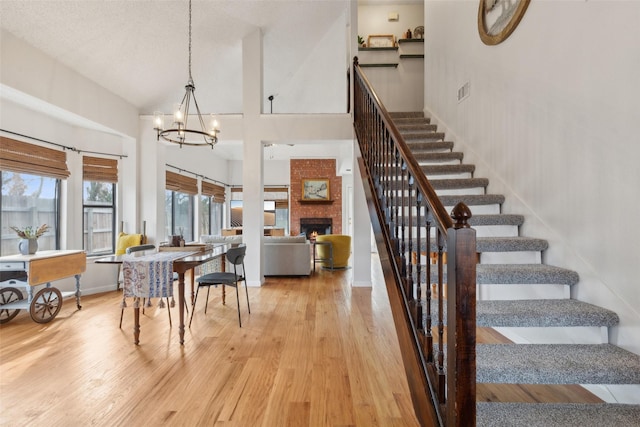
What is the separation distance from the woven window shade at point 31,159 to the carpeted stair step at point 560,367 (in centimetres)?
483

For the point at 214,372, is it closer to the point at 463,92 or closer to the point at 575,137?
the point at 575,137

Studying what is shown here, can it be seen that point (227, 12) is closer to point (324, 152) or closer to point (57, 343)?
point (57, 343)

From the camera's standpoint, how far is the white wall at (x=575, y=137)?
5.39 ft

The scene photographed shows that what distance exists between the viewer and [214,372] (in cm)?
220

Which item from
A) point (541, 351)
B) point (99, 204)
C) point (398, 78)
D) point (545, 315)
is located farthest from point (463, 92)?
point (99, 204)

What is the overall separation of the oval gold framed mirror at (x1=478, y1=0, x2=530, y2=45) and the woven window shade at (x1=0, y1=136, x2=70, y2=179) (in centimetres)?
519

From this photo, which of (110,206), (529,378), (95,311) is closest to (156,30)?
(110,206)

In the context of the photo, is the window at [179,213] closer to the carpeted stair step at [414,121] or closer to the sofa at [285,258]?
the sofa at [285,258]

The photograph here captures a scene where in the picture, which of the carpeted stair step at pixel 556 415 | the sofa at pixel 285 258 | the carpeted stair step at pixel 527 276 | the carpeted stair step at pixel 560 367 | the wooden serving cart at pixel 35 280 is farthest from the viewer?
the sofa at pixel 285 258

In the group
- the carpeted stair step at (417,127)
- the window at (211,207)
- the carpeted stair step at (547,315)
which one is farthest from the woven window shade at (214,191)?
the carpeted stair step at (547,315)

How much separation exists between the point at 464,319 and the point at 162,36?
4.49m

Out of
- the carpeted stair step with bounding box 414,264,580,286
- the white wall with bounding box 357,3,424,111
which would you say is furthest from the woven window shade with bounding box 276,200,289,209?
the carpeted stair step with bounding box 414,264,580,286

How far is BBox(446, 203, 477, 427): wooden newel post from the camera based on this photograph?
108 cm

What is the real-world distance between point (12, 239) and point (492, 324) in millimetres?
4981
